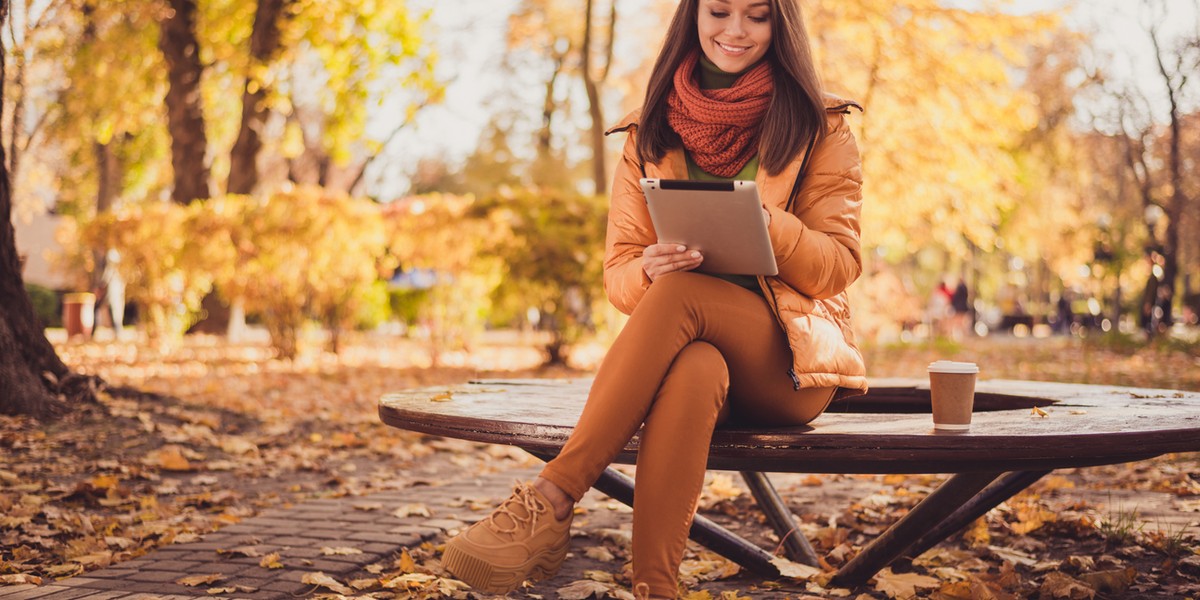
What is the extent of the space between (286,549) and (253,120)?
13337 millimetres

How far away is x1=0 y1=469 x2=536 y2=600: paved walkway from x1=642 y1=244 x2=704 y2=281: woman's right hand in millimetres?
1415

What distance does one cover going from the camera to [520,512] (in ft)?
8.05

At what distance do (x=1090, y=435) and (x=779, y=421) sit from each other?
2.39ft

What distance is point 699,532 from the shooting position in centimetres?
311

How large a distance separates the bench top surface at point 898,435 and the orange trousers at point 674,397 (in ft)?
0.27

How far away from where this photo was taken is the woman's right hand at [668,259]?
258 cm

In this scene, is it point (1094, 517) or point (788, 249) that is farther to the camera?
point (1094, 517)

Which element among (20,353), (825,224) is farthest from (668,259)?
(20,353)

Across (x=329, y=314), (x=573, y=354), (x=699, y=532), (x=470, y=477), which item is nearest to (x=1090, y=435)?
(x=699, y=532)

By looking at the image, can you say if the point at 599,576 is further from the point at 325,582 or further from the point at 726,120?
the point at 726,120

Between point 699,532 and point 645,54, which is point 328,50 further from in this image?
point 645,54

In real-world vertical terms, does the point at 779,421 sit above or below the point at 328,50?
below

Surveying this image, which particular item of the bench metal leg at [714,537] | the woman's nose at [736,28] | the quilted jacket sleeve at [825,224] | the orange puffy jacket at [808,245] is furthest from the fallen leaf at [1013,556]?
the woman's nose at [736,28]

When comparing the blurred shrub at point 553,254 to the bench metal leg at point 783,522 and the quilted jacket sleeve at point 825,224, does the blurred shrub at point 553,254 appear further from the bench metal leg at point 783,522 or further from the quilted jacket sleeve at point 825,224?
the quilted jacket sleeve at point 825,224
